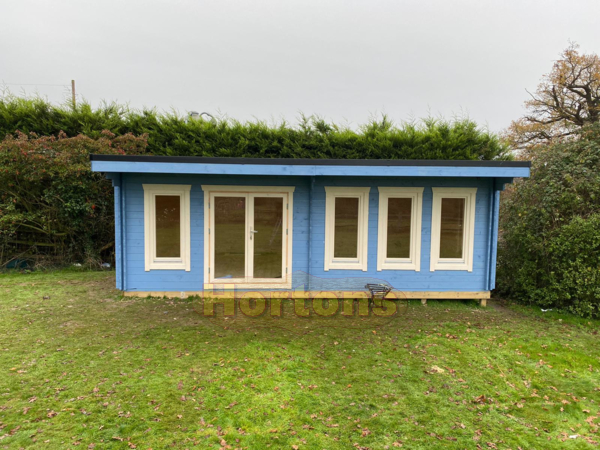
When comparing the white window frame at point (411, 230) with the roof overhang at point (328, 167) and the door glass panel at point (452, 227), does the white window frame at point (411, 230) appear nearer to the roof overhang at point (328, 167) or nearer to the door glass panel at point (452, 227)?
the door glass panel at point (452, 227)

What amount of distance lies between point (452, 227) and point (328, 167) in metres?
2.46

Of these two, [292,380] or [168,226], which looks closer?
[292,380]

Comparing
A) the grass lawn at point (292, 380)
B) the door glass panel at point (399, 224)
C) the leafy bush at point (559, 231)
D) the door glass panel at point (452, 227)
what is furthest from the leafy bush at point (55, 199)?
the leafy bush at point (559, 231)

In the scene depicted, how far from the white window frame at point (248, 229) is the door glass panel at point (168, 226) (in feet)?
1.56

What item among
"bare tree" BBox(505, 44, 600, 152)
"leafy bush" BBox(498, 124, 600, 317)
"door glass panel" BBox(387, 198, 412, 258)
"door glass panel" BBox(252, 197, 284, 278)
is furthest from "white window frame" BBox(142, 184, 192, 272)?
"bare tree" BBox(505, 44, 600, 152)

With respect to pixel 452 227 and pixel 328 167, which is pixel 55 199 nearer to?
pixel 328 167

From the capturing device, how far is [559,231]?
18.3ft

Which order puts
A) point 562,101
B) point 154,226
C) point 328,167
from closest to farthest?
point 328,167 < point 154,226 < point 562,101

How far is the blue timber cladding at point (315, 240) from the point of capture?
588cm

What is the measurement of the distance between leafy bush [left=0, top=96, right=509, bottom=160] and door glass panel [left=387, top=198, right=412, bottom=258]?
13.4 ft

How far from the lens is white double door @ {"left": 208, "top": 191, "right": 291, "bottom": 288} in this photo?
602 centimetres

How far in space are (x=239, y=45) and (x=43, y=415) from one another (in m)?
19.4

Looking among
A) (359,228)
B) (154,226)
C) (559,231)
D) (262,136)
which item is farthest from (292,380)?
(262,136)

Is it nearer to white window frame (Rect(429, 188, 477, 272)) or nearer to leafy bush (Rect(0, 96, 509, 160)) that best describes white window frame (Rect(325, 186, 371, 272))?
white window frame (Rect(429, 188, 477, 272))
